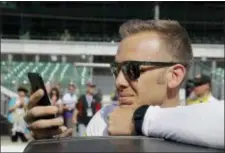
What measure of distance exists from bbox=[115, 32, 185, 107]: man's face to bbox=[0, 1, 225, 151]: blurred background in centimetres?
2091

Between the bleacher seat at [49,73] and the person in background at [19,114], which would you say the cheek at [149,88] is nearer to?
the person in background at [19,114]

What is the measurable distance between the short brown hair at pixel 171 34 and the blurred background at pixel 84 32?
20849 millimetres

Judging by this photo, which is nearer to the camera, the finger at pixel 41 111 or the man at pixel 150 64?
the finger at pixel 41 111

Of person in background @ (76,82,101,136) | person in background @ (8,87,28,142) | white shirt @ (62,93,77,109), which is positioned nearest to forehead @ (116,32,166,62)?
person in background @ (76,82,101,136)

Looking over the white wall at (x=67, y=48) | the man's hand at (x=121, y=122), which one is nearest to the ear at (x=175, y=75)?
the man's hand at (x=121, y=122)

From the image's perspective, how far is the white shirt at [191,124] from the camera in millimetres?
1149

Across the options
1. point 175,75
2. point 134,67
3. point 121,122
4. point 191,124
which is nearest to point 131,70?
point 134,67

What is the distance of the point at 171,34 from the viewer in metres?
1.82

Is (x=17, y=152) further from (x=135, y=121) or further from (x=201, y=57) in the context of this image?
(x=201, y=57)

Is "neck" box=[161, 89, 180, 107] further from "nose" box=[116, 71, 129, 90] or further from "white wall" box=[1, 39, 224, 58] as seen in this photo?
"white wall" box=[1, 39, 224, 58]

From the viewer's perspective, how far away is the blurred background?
2502cm

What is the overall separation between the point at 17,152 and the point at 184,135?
7251 mm

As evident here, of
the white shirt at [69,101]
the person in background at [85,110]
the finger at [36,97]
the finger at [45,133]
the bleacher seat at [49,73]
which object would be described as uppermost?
the finger at [36,97]

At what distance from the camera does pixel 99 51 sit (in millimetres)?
27453
